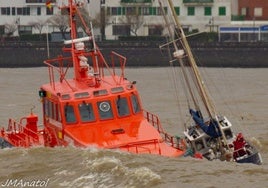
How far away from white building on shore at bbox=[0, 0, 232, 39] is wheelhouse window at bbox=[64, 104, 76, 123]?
78.3 meters

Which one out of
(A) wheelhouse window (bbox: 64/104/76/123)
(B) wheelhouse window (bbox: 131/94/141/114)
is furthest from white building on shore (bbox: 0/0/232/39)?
(A) wheelhouse window (bbox: 64/104/76/123)

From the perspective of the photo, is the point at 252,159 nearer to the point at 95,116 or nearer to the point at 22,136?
the point at 95,116

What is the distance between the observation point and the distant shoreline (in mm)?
94562

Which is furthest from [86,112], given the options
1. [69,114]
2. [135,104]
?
[135,104]

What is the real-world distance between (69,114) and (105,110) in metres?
1.08

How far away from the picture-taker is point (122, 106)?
31656 mm

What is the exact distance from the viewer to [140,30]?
112125 mm

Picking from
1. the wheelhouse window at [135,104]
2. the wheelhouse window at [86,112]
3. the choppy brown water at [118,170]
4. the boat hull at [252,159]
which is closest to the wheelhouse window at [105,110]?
the wheelhouse window at [86,112]

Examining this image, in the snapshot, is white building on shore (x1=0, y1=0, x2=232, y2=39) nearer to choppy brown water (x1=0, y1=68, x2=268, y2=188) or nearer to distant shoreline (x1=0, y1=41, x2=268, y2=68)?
distant shoreline (x1=0, y1=41, x2=268, y2=68)

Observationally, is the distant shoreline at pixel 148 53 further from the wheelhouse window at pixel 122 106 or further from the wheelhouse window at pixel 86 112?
the wheelhouse window at pixel 86 112

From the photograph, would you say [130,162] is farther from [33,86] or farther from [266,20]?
[266,20]

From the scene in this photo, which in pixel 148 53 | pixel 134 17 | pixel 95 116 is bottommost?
pixel 148 53

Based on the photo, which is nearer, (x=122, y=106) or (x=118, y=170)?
(x=118, y=170)

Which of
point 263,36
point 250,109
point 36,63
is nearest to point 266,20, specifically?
point 263,36
